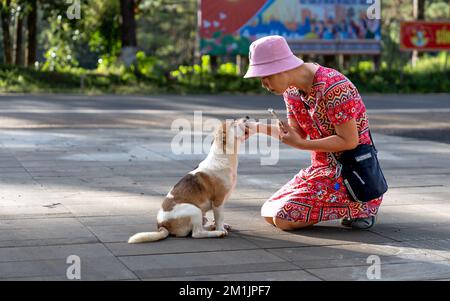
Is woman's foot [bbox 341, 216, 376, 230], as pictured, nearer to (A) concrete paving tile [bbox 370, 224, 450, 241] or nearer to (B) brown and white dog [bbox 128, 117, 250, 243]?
(A) concrete paving tile [bbox 370, 224, 450, 241]

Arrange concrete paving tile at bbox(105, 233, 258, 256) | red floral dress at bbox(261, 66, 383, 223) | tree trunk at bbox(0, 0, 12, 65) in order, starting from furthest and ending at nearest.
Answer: tree trunk at bbox(0, 0, 12, 65) → red floral dress at bbox(261, 66, 383, 223) → concrete paving tile at bbox(105, 233, 258, 256)

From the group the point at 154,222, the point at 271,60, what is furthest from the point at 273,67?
the point at 154,222

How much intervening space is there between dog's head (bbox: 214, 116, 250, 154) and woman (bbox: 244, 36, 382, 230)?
84 millimetres

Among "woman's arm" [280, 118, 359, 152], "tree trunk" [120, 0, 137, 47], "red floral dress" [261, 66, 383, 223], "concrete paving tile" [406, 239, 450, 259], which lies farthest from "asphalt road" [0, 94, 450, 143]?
"woman's arm" [280, 118, 359, 152]

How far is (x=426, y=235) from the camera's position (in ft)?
22.2

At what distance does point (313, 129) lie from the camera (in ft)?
22.4

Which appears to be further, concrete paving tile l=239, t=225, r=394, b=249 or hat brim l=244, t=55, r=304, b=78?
concrete paving tile l=239, t=225, r=394, b=249

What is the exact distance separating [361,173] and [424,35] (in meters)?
24.5

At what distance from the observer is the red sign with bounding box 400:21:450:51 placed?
29.8 meters

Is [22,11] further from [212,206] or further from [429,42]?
[212,206]

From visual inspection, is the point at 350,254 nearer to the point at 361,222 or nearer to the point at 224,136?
the point at 361,222

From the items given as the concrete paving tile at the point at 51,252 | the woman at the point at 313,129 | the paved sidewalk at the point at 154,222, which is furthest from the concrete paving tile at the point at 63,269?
the woman at the point at 313,129

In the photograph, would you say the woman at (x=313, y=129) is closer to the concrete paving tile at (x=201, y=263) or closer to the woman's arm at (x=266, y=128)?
the woman's arm at (x=266, y=128)
